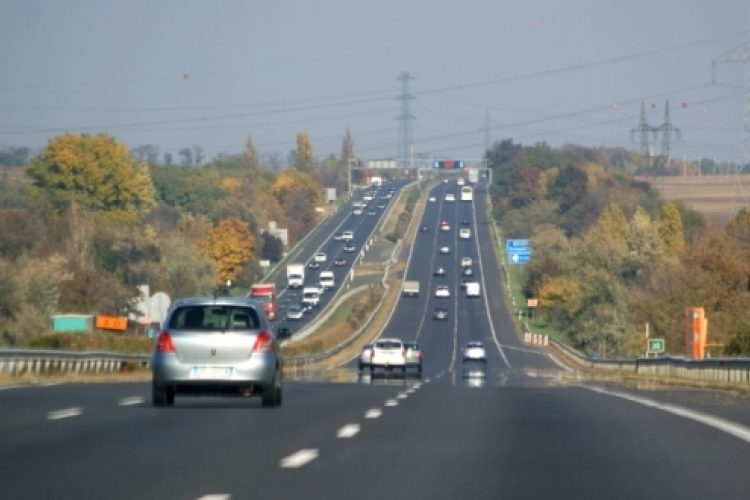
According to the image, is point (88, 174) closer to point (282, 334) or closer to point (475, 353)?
point (475, 353)

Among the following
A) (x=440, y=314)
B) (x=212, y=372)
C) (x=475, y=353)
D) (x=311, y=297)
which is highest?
(x=311, y=297)

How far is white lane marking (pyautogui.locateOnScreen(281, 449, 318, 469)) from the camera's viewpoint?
1334 centimetres

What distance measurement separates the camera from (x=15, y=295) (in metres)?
81.2

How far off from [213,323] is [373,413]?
3.04m

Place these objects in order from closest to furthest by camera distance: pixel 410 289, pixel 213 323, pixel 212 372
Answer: pixel 212 372 < pixel 213 323 < pixel 410 289

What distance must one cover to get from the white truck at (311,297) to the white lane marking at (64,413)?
107404 millimetres

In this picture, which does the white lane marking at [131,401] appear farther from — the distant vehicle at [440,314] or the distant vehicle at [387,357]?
the distant vehicle at [440,314]

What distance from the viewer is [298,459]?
546 inches

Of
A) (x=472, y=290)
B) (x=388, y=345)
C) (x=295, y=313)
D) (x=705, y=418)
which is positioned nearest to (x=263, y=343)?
(x=705, y=418)

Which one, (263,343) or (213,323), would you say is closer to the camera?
(263,343)

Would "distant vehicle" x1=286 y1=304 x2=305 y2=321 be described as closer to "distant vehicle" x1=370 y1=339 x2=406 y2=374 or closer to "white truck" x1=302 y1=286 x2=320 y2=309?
"white truck" x1=302 y1=286 x2=320 y2=309

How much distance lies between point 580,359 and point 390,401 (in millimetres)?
61321

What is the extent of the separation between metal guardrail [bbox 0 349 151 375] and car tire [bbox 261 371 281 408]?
532 inches

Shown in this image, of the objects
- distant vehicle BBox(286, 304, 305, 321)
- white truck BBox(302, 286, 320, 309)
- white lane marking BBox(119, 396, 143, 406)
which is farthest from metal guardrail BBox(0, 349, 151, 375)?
white truck BBox(302, 286, 320, 309)
